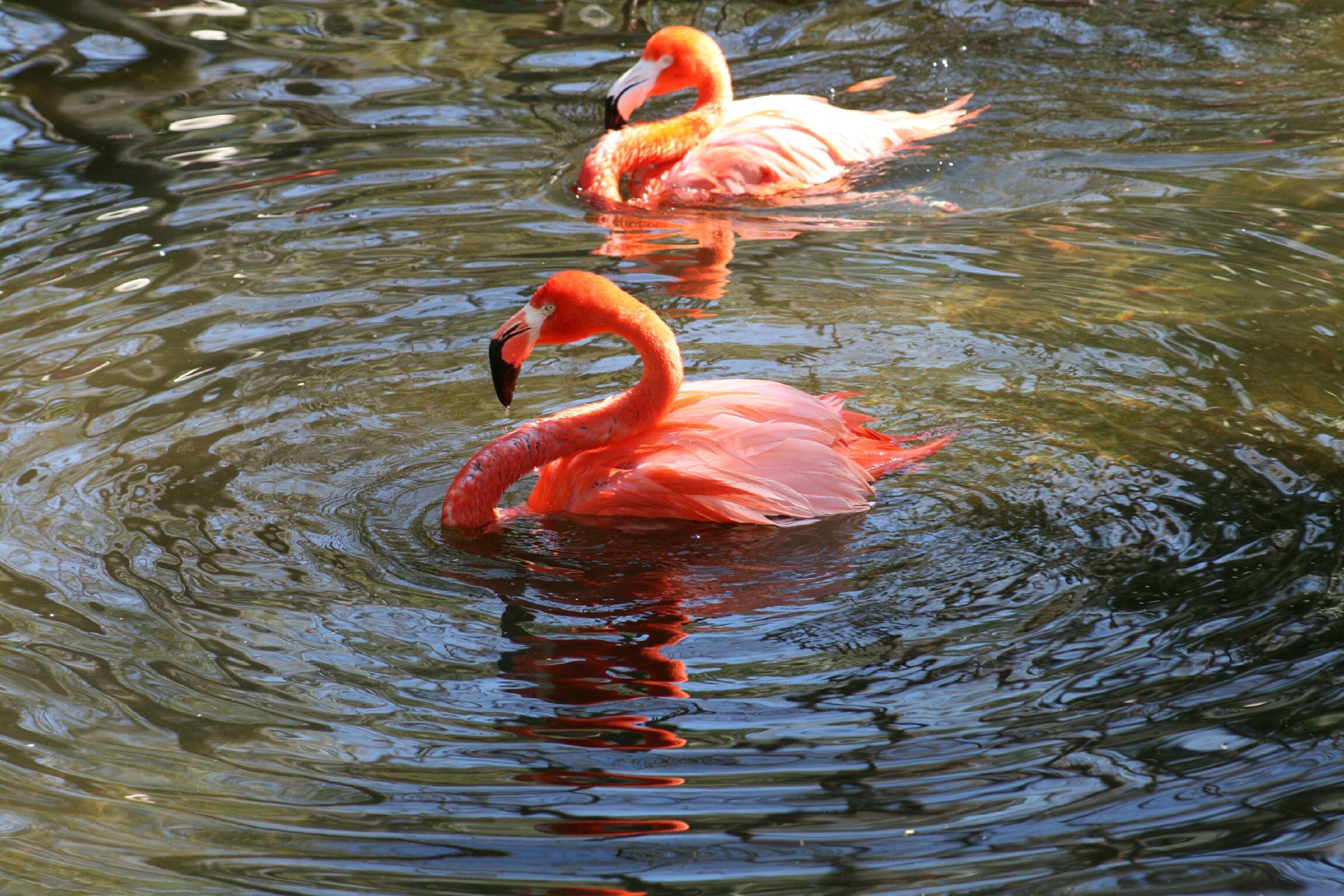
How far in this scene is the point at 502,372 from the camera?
425 cm

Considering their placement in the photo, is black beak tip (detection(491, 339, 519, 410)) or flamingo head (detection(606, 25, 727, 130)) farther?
flamingo head (detection(606, 25, 727, 130))

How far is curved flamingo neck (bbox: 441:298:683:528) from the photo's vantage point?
4.11 meters

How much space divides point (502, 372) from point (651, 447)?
515 millimetres

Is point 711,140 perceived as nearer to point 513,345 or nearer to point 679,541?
point 513,345

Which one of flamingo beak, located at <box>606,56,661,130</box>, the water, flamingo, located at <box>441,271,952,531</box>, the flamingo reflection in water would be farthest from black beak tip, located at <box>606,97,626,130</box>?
the flamingo reflection in water

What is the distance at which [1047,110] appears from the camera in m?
8.05

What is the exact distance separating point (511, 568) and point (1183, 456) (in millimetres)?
2128

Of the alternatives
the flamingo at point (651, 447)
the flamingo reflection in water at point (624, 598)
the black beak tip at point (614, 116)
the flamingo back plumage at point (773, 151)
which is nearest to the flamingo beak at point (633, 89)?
the black beak tip at point (614, 116)

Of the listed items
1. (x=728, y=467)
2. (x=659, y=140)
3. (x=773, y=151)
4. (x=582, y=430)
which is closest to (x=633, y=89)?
(x=659, y=140)

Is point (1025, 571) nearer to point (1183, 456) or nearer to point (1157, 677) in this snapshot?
point (1157, 677)

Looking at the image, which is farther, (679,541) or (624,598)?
(679,541)

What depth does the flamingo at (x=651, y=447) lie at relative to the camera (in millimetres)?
4133

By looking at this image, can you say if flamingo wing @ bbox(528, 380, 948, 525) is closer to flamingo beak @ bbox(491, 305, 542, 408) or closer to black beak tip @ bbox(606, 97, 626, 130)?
flamingo beak @ bbox(491, 305, 542, 408)

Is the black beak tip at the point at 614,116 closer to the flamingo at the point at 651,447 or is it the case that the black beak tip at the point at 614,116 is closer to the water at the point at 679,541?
the water at the point at 679,541
